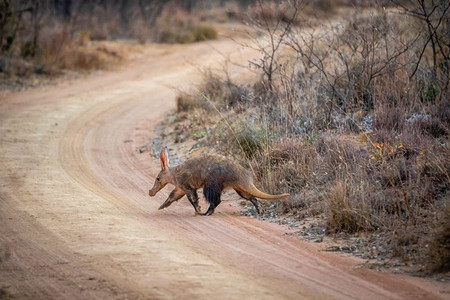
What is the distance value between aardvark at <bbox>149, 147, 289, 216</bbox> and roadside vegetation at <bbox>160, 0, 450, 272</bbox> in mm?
481

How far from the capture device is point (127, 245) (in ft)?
24.0

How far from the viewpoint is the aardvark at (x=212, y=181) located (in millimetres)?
8719

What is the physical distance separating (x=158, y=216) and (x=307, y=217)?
188cm

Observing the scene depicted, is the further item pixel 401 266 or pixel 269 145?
pixel 269 145

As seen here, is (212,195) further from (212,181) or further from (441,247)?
(441,247)

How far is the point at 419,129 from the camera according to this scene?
10148 mm

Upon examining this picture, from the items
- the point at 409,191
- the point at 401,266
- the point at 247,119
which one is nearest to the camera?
the point at 401,266

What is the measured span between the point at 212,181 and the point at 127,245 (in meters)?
1.78

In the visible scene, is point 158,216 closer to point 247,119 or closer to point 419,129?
point 247,119

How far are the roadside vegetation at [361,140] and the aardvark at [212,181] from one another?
0.48 meters

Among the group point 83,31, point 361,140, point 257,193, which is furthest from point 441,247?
point 83,31

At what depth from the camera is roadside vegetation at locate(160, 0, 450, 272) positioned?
7.71 m

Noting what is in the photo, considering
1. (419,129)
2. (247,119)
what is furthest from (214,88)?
(419,129)

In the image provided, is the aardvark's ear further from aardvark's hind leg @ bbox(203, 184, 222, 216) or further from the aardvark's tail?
the aardvark's tail
